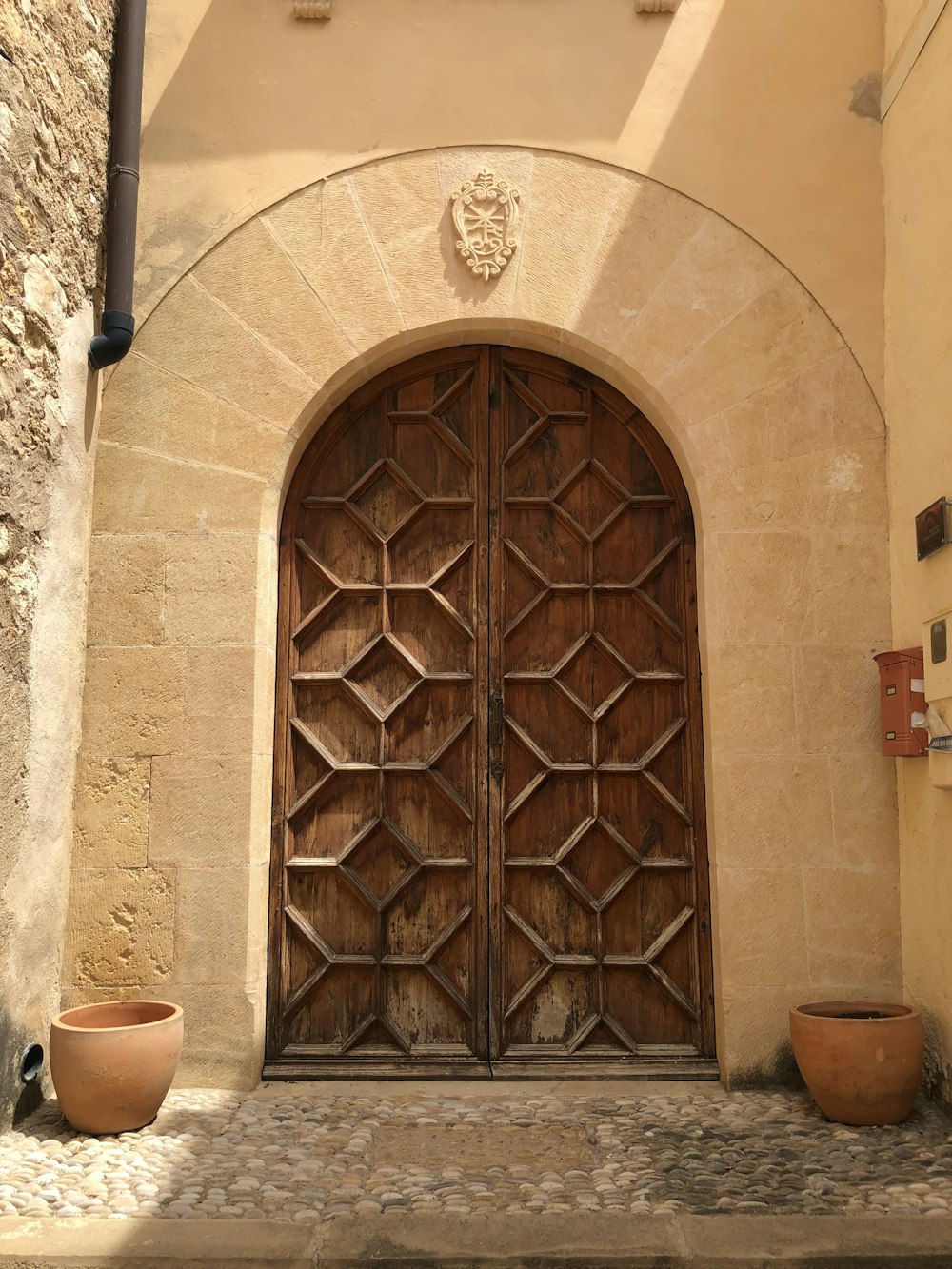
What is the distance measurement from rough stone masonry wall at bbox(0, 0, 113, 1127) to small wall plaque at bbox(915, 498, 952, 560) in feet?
10.8

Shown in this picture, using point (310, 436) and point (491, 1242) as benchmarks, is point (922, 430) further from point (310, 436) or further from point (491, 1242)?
point (491, 1242)

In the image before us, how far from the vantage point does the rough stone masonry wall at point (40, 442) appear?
3656 mm

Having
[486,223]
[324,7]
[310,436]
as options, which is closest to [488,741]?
[310,436]

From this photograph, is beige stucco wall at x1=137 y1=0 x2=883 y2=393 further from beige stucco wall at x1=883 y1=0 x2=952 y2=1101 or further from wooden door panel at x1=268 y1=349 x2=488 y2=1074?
wooden door panel at x1=268 y1=349 x2=488 y2=1074

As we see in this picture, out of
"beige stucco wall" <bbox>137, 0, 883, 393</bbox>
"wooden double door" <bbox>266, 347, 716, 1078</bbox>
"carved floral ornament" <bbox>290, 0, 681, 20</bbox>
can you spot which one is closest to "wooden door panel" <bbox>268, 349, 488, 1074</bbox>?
"wooden double door" <bbox>266, 347, 716, 1078</bbox>

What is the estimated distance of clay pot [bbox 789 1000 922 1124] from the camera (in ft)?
11.8

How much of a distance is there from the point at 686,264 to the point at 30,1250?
13.7ft

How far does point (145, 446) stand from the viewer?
175 inches

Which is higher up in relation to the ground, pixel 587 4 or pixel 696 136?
pixel 587 4

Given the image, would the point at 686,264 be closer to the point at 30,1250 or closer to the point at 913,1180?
the point at 913,1180

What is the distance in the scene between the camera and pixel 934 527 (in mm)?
3859

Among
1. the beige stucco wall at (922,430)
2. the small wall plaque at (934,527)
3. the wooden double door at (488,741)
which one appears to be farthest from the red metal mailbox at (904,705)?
the wooden double door at (488,741)

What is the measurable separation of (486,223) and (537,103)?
1.99 feet

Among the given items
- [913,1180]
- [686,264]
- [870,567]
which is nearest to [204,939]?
[913,1180]
